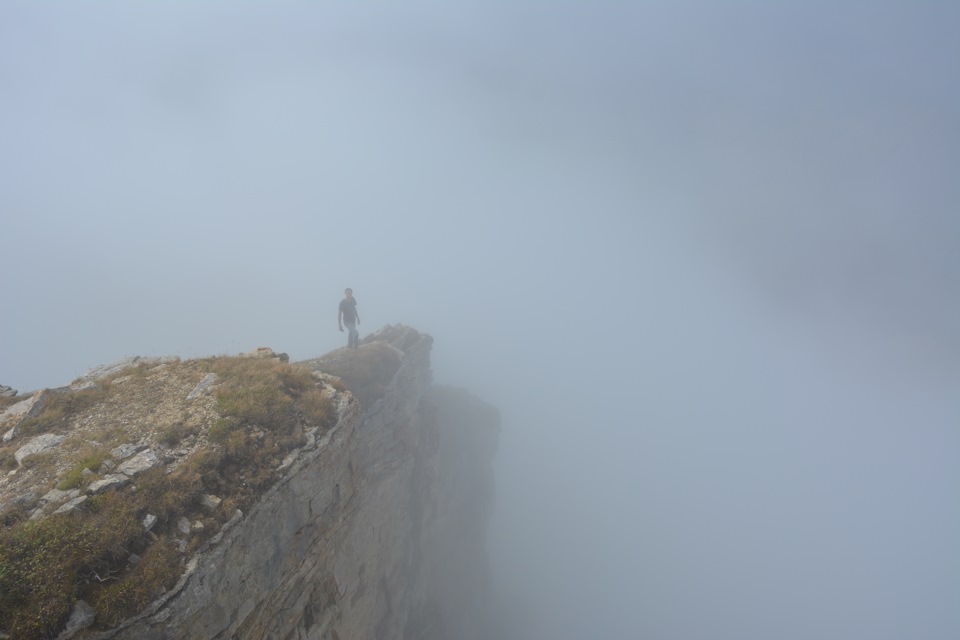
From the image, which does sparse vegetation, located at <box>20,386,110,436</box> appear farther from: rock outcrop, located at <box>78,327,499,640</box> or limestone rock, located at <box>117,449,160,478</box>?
rock outcrop, located at <box>78,327,499,640</box>

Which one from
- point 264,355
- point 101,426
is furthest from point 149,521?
point 264,355

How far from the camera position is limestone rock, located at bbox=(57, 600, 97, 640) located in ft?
25.5

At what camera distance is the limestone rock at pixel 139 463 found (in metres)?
10.8

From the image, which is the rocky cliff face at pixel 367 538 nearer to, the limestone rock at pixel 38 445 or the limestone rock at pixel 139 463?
the limestone rock at pixel 139 463

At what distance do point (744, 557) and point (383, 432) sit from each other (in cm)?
18668

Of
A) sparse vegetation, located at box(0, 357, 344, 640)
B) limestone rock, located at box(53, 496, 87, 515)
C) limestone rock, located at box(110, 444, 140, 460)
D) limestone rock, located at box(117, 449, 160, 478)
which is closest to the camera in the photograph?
sparse vegetation, located at box(0, 357, 344, 640)

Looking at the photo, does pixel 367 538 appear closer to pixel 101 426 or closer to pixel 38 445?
pixel 101 426

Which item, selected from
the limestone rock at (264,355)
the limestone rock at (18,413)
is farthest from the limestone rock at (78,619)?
the limestone rock at (264,355)

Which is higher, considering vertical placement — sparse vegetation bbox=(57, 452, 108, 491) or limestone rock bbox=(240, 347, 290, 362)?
limestone rock bbox=(240, 347, 290, 362)

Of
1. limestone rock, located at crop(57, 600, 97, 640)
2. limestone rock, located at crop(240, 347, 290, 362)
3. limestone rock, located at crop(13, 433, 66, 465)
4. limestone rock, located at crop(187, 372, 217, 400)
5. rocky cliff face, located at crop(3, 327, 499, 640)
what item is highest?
limestone rock, located at crop(240, 347, 290, 362)

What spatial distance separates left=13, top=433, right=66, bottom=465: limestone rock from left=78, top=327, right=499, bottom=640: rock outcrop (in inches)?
217

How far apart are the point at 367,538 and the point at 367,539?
0.10 m

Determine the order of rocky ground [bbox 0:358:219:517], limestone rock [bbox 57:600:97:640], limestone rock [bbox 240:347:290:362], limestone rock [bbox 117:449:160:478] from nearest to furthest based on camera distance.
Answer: limestone rock [bbox 57:600:97:640], rocky ground [bbox 0:358:219:517], limestone rock [bbox 117:449:160:478], limestone rock [bbox 240:347:290:362]

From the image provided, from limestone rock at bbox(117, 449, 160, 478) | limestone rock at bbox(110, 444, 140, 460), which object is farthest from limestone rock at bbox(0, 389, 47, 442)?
limestone rock at bbox(117, 449, 160, 478)
